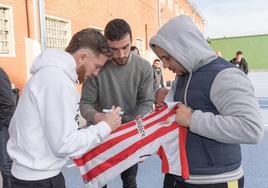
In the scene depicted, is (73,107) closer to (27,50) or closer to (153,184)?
(153,184)

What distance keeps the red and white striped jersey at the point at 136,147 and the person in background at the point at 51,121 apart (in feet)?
1.05

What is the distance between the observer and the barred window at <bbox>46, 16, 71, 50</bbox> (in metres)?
10.6

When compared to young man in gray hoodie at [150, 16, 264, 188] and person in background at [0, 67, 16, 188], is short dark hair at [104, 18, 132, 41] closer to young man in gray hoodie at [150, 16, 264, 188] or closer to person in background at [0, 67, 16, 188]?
young man in gray hoodie at [150, 16, 264, 188]

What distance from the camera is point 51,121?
167cm

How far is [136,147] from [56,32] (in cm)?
939

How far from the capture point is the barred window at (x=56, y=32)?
417 inches

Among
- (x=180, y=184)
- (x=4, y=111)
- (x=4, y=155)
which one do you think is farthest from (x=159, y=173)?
(x=180, y=184)

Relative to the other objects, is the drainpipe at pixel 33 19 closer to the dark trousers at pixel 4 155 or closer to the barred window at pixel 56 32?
the barred window at pixel 56 32

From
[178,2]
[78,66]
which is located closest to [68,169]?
[78,66]

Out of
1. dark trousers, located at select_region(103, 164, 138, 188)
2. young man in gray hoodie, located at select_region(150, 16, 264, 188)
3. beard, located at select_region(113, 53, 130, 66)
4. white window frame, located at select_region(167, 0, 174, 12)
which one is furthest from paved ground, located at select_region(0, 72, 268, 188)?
white window frame, located at select_region(167, 0, 174, 12)

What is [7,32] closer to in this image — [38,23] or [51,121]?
[38,23]

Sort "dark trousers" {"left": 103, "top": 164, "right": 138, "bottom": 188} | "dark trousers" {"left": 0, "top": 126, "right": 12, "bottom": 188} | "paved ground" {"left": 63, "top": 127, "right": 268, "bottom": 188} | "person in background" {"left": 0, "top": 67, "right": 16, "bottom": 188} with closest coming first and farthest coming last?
"dark trousers" {"left": 103, "top": 164, "right": 138, "bottom": 188}, "person in background" {"left": 0, "top": 67, "right": 16, "bottom": 188}, "dark trousers" {"left": 0, "top": 126, "right": 12, "bottom": 188}, "paved ground" {"left": 63, "top": 127, "right": 268, "bottom": 188}

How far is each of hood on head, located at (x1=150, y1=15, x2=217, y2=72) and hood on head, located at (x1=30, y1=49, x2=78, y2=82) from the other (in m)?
0.49

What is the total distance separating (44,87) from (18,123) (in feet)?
0.86
